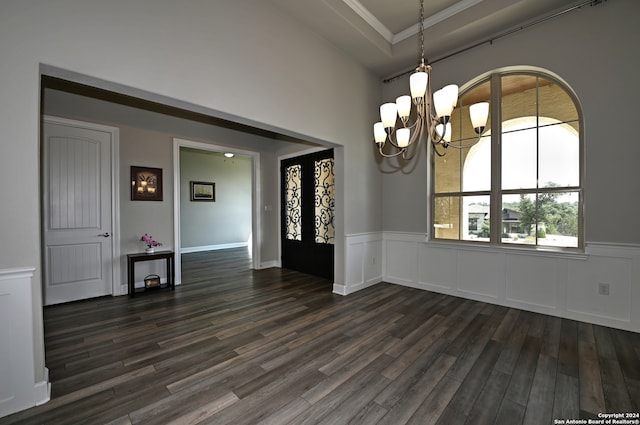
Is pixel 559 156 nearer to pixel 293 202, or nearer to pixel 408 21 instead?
pixel 408 21

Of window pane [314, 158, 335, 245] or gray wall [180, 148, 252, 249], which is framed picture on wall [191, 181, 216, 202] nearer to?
gray wall [180, 148, 252, 249]

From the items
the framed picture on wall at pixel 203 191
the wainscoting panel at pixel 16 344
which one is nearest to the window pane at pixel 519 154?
the wainscoting panel at pixel 16 344

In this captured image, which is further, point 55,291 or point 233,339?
point 55,291

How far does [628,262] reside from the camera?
2877mm

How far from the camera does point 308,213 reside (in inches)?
208

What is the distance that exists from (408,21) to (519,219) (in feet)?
10.2

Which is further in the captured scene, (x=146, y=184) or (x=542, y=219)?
(x=146, y=184)

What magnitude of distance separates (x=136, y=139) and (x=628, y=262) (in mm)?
6570

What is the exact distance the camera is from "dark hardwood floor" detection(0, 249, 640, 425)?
1760 mm

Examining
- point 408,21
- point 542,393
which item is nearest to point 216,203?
point 408,21

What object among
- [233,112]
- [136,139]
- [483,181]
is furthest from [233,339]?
[483,181]

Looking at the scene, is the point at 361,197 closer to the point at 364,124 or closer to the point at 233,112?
the point at 364,124

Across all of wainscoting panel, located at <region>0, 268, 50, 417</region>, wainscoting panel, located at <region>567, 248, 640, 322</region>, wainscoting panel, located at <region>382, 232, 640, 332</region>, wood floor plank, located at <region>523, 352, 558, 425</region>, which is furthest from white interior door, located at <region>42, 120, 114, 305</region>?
wainscoting panel, located at <region>567, 248, 640, 322</region>

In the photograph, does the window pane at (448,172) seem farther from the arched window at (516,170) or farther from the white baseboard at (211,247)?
the white baseboard at (211,247)
